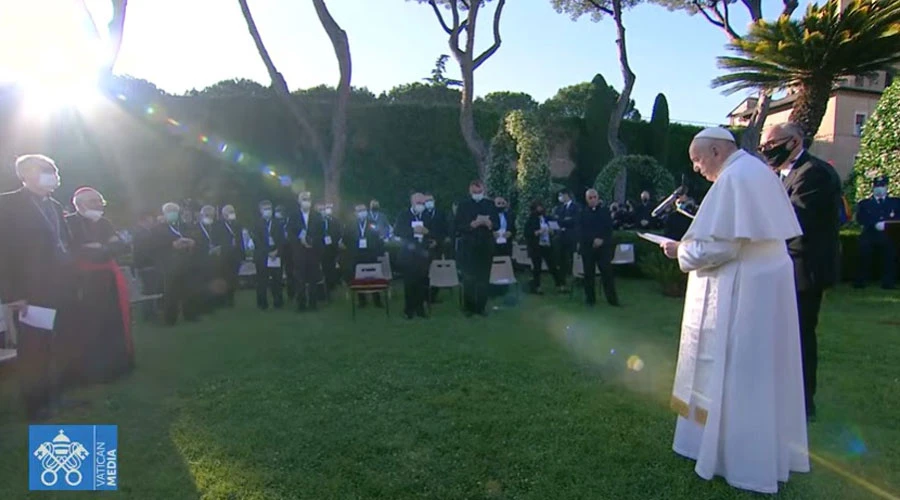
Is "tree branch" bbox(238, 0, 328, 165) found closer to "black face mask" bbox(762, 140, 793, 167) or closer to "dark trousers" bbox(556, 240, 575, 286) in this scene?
"dark trousers" bbox(556, 240, 575, 286)

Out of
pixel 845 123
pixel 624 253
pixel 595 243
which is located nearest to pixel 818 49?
pixel 624 253

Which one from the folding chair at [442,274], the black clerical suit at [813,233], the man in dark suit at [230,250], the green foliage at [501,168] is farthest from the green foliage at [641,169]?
the black clerical suit at [813,233]

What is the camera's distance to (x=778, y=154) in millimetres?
4453

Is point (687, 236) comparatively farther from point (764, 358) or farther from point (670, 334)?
point (670, 334)

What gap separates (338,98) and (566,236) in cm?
829

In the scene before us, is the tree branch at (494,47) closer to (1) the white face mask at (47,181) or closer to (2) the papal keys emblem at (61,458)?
(1) the white face mask at (47,181)

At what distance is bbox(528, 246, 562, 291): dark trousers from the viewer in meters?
11.4

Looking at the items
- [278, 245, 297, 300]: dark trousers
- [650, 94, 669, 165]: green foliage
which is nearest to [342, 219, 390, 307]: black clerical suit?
[278, 245, 297, 300]: dark trousers

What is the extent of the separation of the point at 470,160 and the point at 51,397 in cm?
1645

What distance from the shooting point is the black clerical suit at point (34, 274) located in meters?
4.61

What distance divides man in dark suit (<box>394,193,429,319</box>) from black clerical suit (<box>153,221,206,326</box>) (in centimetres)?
348

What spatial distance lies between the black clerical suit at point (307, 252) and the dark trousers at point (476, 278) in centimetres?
282

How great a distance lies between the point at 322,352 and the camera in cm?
688

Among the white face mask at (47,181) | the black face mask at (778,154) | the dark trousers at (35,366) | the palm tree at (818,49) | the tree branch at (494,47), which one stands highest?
the tree branch at (494,47)
